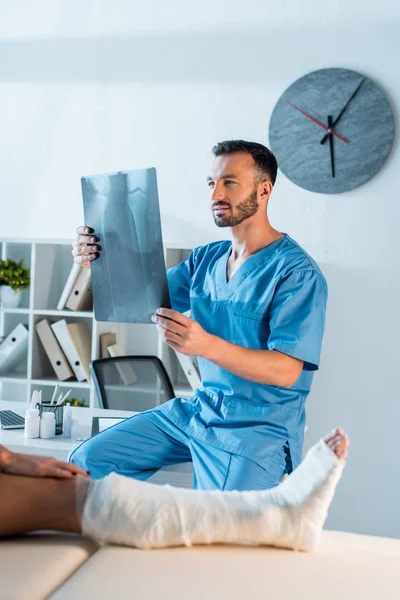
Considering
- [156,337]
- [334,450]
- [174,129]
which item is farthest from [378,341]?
[334,450]

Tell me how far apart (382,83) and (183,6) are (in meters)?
0.95

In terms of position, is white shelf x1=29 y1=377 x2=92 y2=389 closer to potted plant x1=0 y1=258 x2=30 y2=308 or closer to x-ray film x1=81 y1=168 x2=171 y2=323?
potted plant x1=0 y1=258 x2=30 y2=308

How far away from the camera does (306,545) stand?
1277 mm

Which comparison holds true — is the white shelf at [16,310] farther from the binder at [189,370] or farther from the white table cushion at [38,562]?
the white table cushion at [38,562]

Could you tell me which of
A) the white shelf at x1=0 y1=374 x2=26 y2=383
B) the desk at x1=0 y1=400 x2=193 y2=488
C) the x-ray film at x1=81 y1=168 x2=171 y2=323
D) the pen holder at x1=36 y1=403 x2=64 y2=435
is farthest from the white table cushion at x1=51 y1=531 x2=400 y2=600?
the white shelf at x1=0 y1=374 x2=26 y2=383

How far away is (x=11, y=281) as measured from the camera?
3.81 m

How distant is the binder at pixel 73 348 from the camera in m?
3.74

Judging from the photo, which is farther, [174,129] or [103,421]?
[174,129]

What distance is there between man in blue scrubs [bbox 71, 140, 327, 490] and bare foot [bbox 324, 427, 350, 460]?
665 millimetres

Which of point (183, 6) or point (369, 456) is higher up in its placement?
point (183, 6)

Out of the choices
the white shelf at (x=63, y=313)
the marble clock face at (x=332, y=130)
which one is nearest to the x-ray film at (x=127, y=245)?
the white shelf at (x=63, y=313)

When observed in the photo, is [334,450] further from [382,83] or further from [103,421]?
[382,83]

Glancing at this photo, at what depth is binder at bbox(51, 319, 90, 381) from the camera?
3.74 metres

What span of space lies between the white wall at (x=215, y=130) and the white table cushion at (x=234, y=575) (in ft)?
7.42
